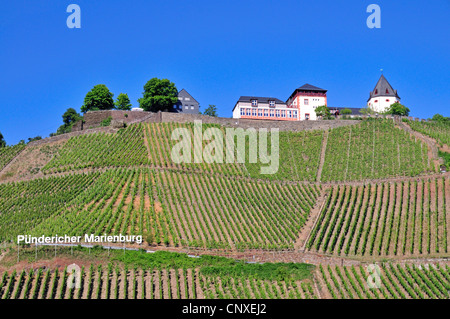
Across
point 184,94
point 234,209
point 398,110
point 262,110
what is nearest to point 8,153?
point 234,209

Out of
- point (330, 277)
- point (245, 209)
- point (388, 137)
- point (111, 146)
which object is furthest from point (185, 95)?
point (330, 277)

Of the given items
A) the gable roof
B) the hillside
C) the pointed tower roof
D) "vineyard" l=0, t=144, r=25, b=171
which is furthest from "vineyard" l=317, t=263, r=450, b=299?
the pointed tower roof

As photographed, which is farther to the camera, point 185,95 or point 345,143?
point 185,95

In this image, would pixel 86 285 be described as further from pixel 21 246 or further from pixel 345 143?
pixel 345 143

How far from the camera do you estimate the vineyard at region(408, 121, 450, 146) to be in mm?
65812

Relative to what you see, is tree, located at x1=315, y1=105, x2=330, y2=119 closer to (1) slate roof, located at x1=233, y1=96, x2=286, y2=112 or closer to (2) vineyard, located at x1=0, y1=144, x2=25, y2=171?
(1) slate roof, located at x1=233, y1=96, x2=286, y2=112

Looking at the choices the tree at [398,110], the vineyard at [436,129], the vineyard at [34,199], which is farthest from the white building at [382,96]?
the vineyard at [34,199]

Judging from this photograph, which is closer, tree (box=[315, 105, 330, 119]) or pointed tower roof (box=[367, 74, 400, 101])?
tree (box=[315, 105, 330, 119])

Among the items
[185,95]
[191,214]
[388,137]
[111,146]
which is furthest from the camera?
[185,95]

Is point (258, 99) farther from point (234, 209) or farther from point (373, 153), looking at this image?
point (234, 209)

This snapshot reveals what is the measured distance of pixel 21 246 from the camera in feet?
134

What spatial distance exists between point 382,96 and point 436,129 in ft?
102

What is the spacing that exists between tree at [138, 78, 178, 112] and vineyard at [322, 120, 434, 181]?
27.2m

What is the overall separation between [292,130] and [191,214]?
29.3m
